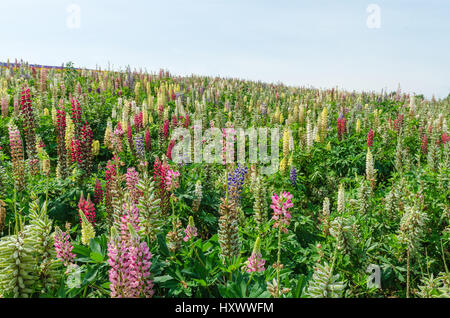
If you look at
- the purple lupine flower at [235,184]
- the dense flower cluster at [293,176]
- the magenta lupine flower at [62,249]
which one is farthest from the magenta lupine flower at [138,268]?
the dense flower cluster at [293,176]

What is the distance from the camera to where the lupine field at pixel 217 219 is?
204cm

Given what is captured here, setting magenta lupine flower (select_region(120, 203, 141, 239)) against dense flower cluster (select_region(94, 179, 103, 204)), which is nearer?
magenta lupine flower (select_region(120, 203, 141, 239))

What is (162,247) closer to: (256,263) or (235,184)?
(256,263)

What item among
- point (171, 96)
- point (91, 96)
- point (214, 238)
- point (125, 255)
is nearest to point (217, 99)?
point (171, 96)

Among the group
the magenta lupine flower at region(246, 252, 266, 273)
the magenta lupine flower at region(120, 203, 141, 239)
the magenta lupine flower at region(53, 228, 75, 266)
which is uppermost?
the magenta lupine flower at region(120, 203, 141, 239)

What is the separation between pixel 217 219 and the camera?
493 centimetres

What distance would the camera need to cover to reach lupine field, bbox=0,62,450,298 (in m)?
2.04

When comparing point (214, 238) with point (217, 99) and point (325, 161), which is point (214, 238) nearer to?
point (325, 161)

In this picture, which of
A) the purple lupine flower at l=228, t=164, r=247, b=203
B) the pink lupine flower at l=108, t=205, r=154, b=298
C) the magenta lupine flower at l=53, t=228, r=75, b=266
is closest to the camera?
the pink lupine flower at l=108, t=205, r=154, b=298

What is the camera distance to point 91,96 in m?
12.1

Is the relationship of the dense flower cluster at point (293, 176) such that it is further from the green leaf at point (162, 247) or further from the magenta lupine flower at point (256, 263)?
the green leaf at point (162, 247)

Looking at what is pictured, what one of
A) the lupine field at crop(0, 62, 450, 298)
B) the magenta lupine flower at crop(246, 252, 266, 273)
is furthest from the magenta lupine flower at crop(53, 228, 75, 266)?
the magenta lupine flower at crop(246, 252, 266, 273)

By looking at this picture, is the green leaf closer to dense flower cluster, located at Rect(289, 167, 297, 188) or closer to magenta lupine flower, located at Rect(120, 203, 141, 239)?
magenta lupine flower, located at Rect(120, 203, 141, 239)

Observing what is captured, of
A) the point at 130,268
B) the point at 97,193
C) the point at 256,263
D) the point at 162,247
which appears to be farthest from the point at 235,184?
the point at 130,268
